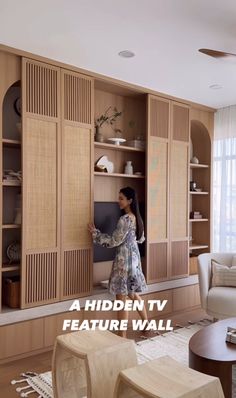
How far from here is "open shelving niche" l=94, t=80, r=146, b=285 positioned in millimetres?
4328

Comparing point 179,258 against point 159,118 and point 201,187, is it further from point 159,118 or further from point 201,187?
point 159,118

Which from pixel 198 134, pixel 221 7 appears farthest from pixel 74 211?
pixel 198 134

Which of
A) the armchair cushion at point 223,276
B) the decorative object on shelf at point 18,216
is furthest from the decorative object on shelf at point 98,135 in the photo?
the armchair cushion at point 223,276

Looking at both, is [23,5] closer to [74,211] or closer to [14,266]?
[74,211]

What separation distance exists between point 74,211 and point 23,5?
1.96 m

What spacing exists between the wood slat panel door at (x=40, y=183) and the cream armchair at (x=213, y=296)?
168 centimetres

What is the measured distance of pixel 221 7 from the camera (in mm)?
2504

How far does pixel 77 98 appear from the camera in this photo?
3.79 m

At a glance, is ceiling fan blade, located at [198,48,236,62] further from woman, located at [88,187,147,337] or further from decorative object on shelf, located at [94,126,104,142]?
decorative object on shelf, located at [94,126,104,142]

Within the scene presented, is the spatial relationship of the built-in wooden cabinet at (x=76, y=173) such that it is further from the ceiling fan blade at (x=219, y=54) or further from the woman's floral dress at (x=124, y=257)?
the ceiling fan blade at (x=219, y=54)

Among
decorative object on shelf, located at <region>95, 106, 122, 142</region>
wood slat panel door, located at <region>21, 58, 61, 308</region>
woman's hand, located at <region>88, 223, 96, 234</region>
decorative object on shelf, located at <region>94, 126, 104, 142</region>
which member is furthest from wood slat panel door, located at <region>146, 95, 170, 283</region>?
wood slat panel door, located at <region>21, 58, 61, 308</region>

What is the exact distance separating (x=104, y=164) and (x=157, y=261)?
141 cm

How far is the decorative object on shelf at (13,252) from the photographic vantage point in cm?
357

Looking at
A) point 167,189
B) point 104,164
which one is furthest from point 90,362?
point 167,189
